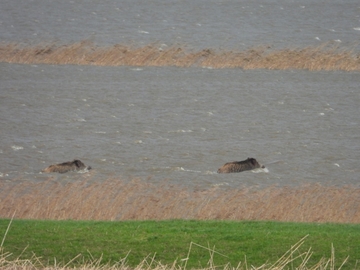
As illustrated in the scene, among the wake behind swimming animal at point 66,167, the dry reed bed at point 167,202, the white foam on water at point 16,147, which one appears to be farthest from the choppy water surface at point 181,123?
the dry reed bed at point 167,202

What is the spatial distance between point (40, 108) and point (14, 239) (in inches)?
670

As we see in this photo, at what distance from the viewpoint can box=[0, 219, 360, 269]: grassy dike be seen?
377 inches

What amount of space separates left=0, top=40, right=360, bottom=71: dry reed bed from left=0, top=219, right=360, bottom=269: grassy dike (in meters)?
21.6

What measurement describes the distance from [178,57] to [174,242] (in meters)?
24.4

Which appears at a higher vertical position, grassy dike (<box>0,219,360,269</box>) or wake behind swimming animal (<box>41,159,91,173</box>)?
grassy dike (<box>0,219,360,269</box>)

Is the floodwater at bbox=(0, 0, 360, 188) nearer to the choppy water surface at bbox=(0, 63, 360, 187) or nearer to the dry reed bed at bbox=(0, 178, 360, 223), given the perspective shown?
the choppy water surface at bbox=(0, 63, 360, 187)

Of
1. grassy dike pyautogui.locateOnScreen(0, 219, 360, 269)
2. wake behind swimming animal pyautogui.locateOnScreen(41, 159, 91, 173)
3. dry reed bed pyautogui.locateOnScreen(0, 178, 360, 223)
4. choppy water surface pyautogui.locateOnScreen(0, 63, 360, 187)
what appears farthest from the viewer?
choppy water surface pyautogui.locateOnScreen(0, 63, 360, 187)

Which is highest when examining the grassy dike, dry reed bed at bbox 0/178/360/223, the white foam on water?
the grassy dike

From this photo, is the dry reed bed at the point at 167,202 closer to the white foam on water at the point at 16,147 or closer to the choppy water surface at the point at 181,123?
the choppy water surface at the point at 181,123

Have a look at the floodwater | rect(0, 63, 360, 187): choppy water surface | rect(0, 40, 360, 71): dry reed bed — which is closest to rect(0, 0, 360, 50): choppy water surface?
the floodwater

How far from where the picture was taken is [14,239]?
1029 centimetres

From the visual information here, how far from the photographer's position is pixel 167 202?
16.0m

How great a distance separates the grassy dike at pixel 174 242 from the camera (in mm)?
9570

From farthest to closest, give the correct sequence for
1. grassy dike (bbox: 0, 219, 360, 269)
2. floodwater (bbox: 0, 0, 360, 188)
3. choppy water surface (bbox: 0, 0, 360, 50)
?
choppy water surface (bbox: 0, 0, 360, 50) → floodwater (bbox: 0, 0, 360, 188) → grassy dike (bbox: 0, 219, 360, 269)
